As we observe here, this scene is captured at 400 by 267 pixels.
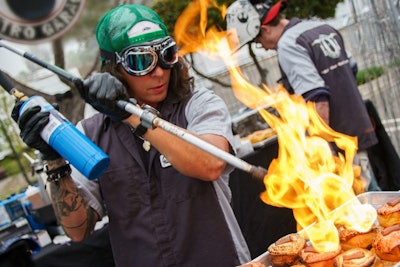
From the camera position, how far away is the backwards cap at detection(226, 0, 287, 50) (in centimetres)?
384

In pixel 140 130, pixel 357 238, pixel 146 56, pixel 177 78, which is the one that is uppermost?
pixel 146 56

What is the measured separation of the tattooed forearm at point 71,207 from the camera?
6.56 feet

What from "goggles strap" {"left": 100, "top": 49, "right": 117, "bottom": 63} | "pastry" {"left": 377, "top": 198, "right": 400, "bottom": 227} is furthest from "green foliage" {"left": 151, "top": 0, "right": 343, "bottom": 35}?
"pastry" {"left": 377, "top": 198, "right": 400, "bottom": 227}

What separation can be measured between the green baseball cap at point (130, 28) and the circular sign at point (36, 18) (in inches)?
114

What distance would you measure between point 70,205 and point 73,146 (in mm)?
559

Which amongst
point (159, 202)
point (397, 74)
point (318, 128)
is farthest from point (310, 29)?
point (159, 202)

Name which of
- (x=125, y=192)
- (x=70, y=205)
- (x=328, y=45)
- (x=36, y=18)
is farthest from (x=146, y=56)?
(x=36, y=18)

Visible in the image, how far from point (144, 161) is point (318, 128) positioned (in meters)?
1.62

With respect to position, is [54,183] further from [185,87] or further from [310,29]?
[310,29]

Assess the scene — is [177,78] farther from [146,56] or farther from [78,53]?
[78,53]

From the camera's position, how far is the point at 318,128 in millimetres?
2998

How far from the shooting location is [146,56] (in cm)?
191

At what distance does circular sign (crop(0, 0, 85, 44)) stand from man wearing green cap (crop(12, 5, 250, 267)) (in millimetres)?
2847

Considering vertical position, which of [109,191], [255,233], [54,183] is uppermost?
[54,183]
